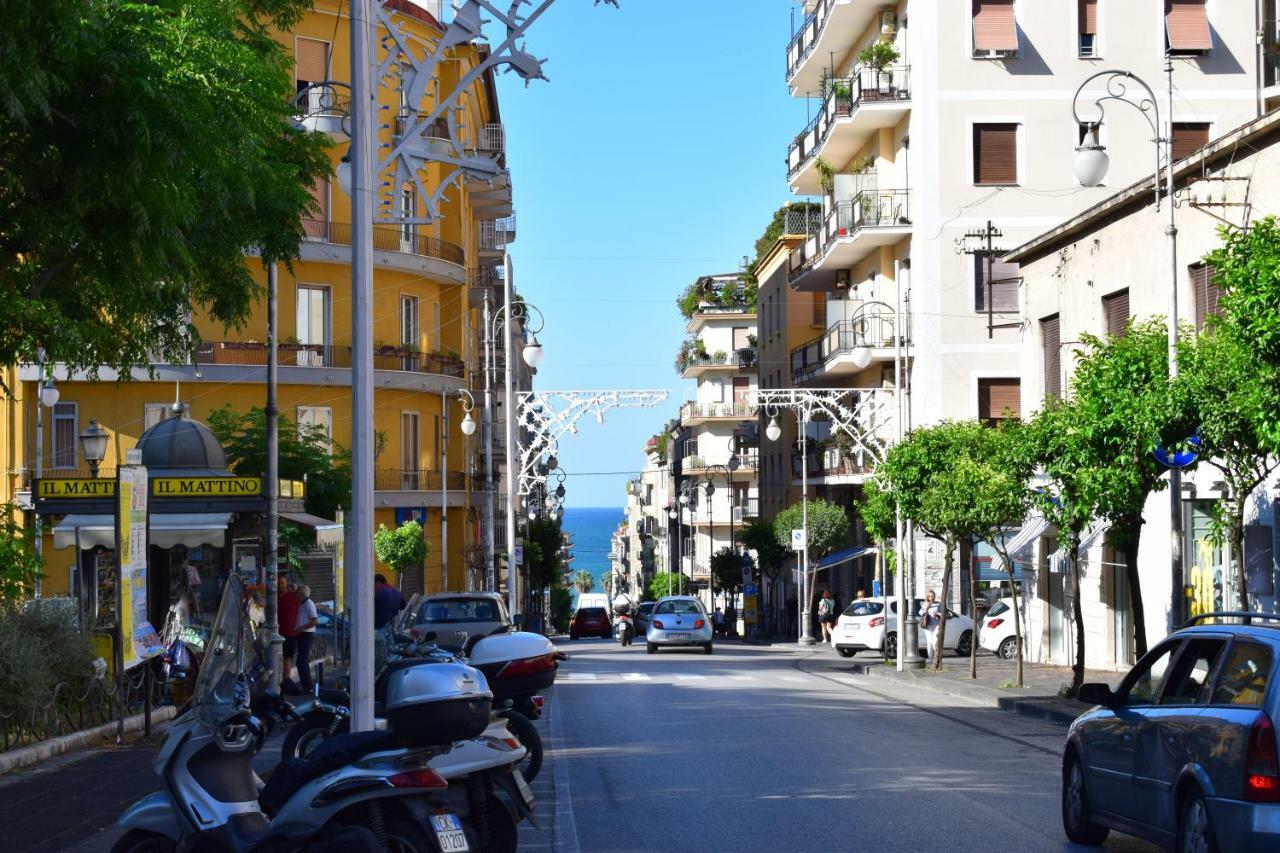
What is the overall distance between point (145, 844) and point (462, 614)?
639 inches

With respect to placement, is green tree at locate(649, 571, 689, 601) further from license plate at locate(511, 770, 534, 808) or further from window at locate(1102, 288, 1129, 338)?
license plate at locate(511, 770, 534, 808)

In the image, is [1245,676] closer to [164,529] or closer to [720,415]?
[164,529]

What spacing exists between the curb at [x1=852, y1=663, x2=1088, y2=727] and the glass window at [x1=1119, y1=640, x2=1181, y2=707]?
8467 mm

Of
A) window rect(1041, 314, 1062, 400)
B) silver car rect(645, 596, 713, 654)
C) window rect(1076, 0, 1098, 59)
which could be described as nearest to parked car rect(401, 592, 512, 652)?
window rect(1041, 314, 1062, 400)

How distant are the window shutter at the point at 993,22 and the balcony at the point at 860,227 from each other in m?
4.85

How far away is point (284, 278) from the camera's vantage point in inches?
1901

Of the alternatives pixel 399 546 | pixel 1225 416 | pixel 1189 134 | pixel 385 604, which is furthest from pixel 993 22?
pixel 1225 416

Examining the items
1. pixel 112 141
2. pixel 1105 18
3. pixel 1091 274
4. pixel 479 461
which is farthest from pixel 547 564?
pixel 112 141

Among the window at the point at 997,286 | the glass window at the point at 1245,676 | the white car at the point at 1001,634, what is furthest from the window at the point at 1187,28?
the glass window at the point at 1245,676

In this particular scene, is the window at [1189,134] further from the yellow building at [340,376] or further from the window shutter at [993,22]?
the yellow building at [340,376]

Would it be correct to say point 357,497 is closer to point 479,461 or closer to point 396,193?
point 396,193

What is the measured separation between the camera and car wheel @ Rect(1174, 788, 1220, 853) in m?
8.65

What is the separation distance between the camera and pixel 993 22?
45281 millimetres

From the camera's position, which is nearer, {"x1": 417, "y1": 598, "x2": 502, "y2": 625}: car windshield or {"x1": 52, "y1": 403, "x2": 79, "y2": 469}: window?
{"x1": 417, "y1": 598, "x2": 502, "y2": 625}: car windshield
